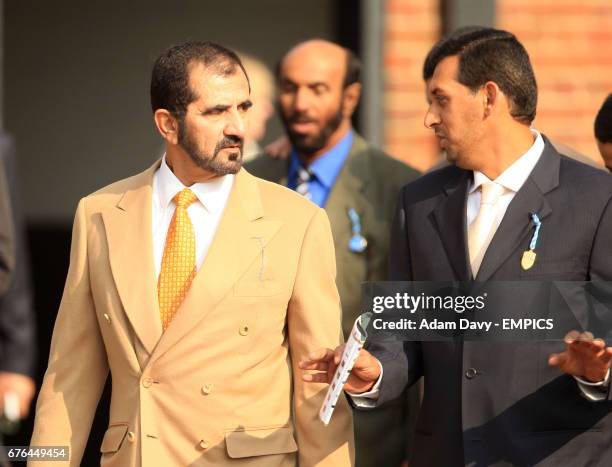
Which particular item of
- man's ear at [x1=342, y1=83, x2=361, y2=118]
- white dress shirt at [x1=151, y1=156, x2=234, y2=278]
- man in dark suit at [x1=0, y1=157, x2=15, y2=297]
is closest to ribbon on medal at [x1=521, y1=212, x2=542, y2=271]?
white dress shirt at [x1=151, y1=156, x2=234, y2=278]

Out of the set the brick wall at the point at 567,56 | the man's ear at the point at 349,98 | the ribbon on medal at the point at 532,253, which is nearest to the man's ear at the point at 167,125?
the ribbon on medal at the point at 532,253

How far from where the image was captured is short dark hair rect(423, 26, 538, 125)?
4.71 m

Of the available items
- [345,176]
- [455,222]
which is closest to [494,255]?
[455,222]

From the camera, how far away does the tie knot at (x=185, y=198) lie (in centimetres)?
452

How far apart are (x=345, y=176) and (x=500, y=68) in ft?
4.73

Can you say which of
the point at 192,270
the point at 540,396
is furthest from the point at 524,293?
the point at 192,270

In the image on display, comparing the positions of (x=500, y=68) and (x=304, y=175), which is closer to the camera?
(x=500, y=68)

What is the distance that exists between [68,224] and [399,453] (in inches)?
144

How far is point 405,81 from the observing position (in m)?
7.42

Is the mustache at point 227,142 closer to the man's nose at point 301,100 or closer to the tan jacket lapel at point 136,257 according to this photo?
the tan jacket lapel at point 136,257

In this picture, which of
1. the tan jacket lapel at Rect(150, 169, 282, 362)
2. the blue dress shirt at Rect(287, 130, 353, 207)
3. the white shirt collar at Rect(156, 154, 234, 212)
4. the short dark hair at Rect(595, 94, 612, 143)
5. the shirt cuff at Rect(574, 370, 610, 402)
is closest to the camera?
the shirt cuff at Rect(574, 370, 610, 402)

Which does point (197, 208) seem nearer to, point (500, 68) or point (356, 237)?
point (500, 68)

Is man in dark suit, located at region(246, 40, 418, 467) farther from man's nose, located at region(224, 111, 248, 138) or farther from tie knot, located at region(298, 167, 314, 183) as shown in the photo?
man's nose, located at region(224, 111, 248, 138)

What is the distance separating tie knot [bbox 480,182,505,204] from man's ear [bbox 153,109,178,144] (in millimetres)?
949
